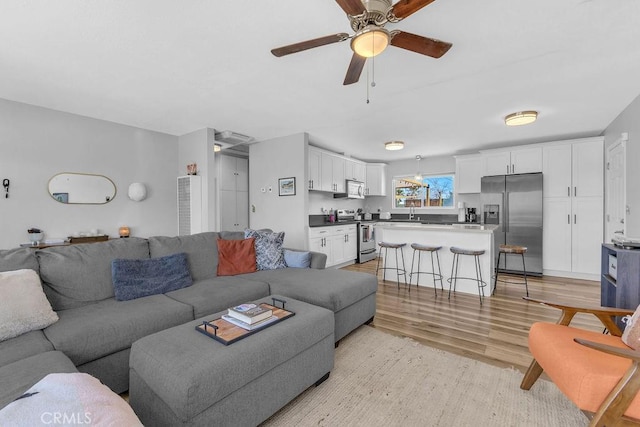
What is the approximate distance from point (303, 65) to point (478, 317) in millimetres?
3147

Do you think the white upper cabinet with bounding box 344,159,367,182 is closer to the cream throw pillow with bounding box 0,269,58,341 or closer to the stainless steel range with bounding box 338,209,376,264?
the stainless steel range with bounding box 338,209,376,264

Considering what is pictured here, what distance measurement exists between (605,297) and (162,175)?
19.1 feet

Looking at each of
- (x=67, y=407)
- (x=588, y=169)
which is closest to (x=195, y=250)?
(x=67, y=407)

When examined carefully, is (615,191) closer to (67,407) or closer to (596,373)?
(596,373)

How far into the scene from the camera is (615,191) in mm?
4066

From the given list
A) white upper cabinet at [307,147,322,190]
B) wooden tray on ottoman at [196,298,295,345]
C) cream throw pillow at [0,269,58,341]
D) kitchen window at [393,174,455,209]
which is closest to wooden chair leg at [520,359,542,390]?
wooden tray on ottoman at [196,298,295,345]

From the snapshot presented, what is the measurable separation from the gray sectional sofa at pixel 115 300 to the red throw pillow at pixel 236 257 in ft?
0.24

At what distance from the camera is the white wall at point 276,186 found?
4.84 metres

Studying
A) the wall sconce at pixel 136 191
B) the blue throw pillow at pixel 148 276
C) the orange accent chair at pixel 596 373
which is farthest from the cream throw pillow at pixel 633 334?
the wall sconce at pixel 136 191

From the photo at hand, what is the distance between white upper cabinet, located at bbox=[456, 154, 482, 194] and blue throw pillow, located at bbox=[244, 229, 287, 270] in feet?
14.4

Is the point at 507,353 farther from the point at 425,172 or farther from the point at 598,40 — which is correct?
the point at 425,172

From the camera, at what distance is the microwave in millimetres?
6395

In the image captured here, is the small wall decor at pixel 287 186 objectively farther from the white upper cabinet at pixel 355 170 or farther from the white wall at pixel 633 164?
the white wall at pixel 633 164

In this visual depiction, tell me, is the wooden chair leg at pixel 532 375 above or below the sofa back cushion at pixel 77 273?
below
